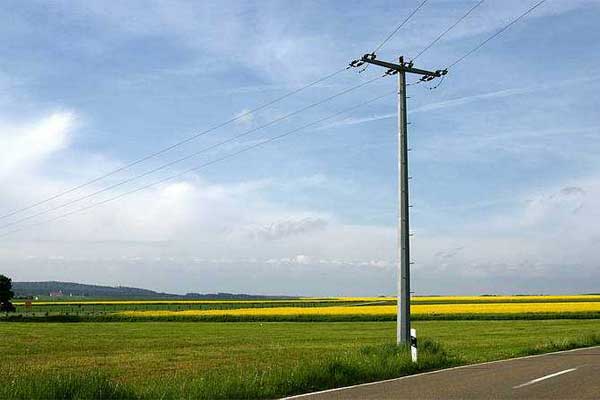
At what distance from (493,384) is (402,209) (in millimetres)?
6987

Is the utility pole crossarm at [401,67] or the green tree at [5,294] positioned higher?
the utility pole crossarm at [401,67]

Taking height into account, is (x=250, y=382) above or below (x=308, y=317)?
above

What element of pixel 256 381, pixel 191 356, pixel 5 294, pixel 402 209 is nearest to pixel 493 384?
pixel 256 381

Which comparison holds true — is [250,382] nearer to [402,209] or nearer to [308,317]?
[402,209]

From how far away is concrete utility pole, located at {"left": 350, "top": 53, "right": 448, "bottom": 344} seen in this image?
18219 mm

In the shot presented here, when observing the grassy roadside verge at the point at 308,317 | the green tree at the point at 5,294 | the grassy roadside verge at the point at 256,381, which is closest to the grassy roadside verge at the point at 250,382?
the grassy roadside verge at the point at 256,381

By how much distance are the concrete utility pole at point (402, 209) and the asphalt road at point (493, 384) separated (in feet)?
8.56

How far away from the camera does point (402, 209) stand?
60.8 feet

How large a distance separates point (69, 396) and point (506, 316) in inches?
2081

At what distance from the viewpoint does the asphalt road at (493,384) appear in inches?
441

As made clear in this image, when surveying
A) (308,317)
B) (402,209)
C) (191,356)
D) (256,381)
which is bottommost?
(191,356)

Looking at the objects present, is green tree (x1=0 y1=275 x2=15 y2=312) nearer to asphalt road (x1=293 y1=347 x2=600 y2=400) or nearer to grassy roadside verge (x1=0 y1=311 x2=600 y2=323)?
grassy roadside verge (x1=0 y1=311 x2=600 y2=323)

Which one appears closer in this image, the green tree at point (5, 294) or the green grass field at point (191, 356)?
the green grass field at point (191, 356)

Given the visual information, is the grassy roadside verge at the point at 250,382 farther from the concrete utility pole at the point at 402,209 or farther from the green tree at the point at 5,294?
the green tree at the point at 5,294
